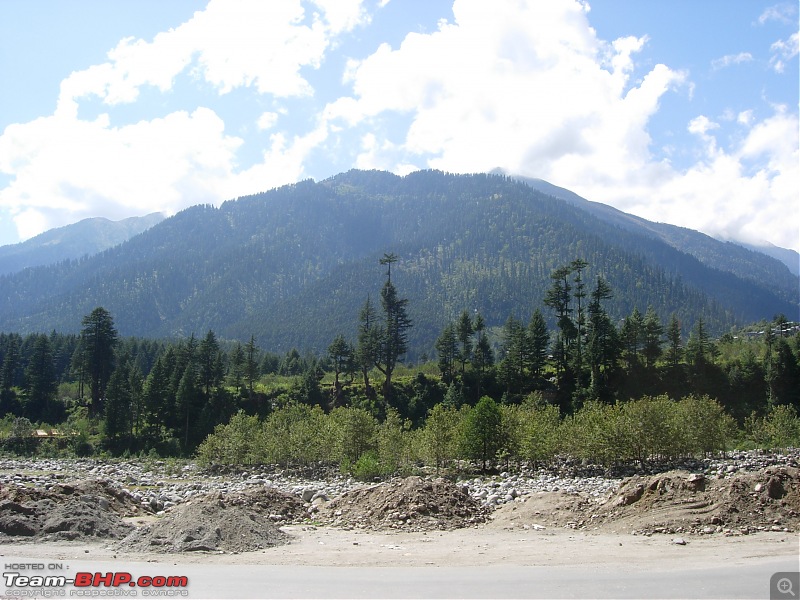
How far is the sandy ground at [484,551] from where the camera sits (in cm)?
1684

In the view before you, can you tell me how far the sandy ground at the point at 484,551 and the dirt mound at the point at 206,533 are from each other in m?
0.47

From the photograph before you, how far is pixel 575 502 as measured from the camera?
25.3 metres

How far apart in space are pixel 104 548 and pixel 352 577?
10.3m

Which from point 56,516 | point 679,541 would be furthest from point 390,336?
point 679,541

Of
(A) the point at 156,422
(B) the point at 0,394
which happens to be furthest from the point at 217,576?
(B) the point at 0,394

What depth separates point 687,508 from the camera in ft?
70.1

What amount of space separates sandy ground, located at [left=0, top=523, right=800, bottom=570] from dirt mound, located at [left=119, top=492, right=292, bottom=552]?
47 centimetres

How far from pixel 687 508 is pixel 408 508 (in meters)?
11.1

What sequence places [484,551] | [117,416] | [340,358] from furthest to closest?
[340,358] < [117,416] < [484,551]

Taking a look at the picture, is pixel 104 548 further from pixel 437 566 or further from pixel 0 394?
pixel 0 394

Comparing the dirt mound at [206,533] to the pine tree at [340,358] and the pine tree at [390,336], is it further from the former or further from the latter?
the pine tree at [340,358]

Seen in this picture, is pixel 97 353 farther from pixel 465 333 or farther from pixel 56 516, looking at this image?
pixel 56 516

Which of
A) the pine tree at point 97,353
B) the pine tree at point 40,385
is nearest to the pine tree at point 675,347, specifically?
the pine tree at point 97,353

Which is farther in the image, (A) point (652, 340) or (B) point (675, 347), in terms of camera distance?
(B) point (675, 347)
